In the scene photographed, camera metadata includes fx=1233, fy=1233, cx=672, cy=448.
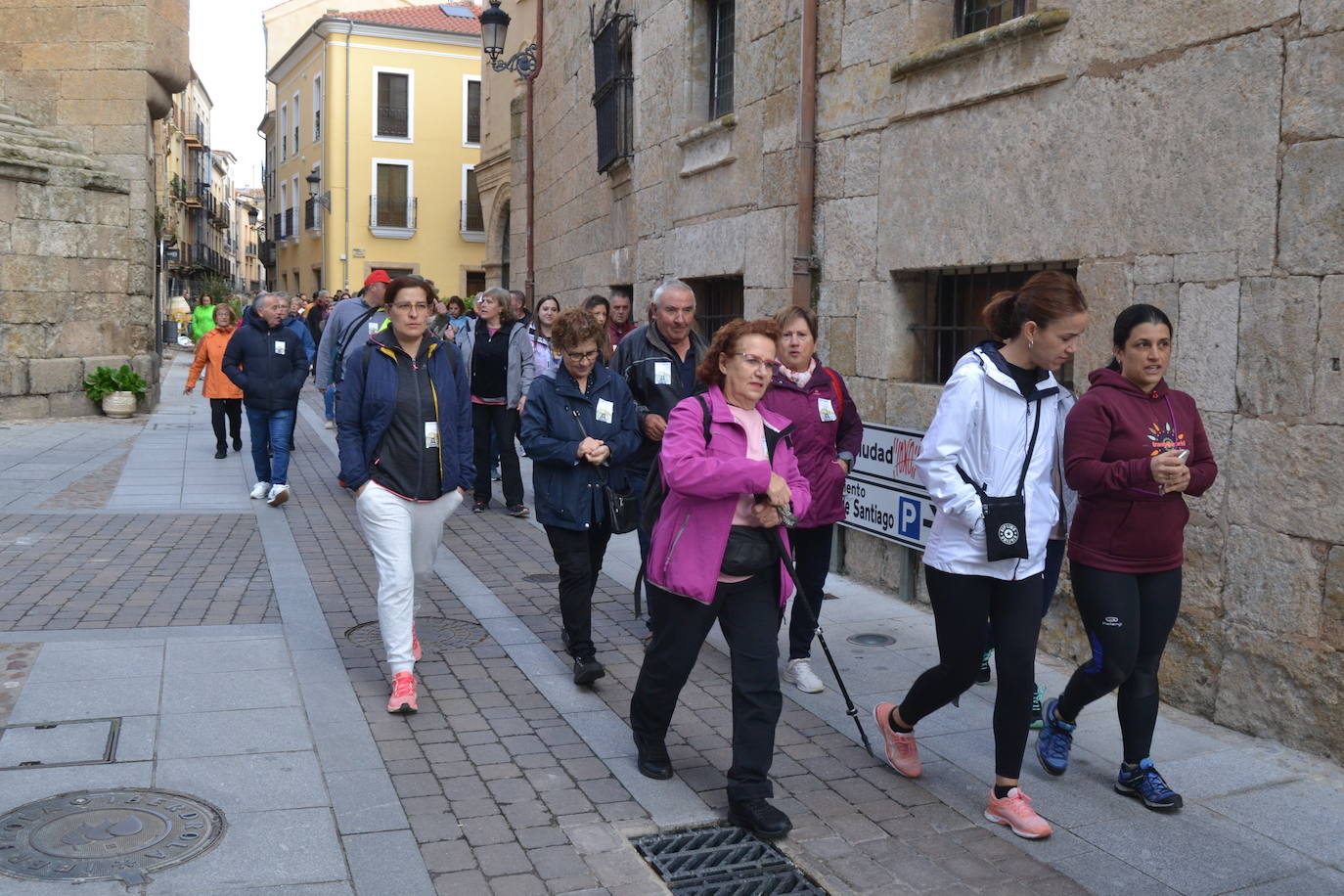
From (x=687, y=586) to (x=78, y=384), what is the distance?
14.3 metres

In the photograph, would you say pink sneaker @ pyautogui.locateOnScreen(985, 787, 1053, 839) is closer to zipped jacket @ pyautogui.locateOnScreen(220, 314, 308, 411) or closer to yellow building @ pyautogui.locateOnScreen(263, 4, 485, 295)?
zipped jacket @ pyautogui.locateOnScreen(220, 314, 308, 411)

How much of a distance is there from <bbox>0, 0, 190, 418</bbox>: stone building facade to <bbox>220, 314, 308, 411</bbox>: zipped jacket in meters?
6.55

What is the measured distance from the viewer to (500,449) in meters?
10.1

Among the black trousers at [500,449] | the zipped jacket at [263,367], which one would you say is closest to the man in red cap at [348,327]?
the zipped jacket at [263,367]

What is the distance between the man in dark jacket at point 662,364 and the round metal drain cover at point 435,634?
1.18 meters

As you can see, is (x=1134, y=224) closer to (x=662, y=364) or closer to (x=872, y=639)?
(x=662, y=364)

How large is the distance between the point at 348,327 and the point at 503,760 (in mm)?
6689

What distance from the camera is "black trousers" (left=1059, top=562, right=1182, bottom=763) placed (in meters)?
4.10

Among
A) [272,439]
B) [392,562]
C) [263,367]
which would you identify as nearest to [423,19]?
[263,367]

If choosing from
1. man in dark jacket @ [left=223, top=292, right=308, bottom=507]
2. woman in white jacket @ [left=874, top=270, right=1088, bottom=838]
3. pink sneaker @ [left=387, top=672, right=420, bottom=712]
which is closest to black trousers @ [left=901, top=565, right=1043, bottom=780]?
woman in white jacket @ [left=874, top=270, right=1088, bottom=838]

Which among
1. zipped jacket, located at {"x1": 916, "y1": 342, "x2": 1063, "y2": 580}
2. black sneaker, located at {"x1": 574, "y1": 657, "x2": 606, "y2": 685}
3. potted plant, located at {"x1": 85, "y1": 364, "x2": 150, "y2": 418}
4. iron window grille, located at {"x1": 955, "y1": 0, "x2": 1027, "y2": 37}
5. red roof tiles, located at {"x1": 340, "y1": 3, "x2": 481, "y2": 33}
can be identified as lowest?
black sneaker, located at {"x1": 574, "y1": 657, "x2": 606, "y2": 685}

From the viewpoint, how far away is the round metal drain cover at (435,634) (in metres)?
6.05

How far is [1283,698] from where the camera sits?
4750 mm

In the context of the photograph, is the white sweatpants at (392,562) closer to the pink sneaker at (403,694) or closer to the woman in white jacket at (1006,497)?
the pink sneaker at (403,694)
